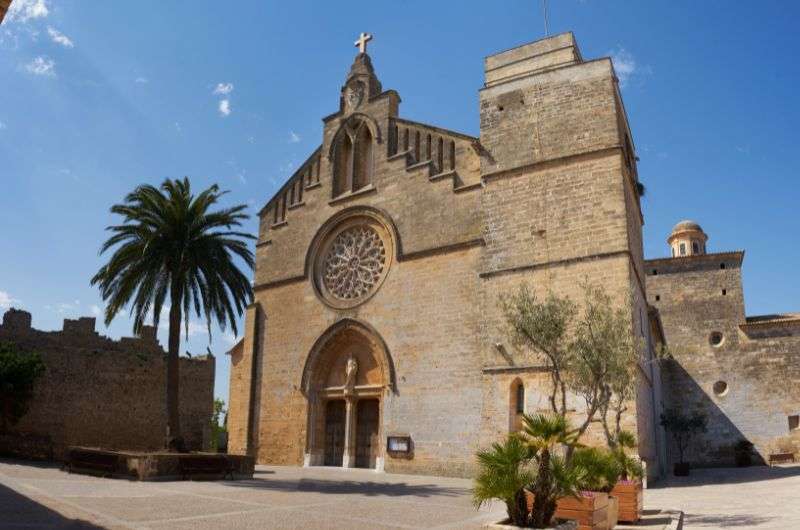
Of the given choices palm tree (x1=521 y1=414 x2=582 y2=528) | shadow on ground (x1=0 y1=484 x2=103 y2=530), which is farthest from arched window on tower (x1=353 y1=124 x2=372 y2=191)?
palm tree (x1=521 y1=414 x2=582 y2=528)

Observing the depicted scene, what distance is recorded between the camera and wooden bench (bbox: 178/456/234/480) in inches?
586

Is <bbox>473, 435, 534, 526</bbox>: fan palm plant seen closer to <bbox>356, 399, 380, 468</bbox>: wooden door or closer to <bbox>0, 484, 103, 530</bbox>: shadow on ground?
<bbox>0, 484, 103, 530</bbox>: shadow on ground

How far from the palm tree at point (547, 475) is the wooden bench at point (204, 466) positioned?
33.9ft

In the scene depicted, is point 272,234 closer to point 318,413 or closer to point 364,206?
point 364,206

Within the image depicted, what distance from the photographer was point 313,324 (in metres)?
22.7

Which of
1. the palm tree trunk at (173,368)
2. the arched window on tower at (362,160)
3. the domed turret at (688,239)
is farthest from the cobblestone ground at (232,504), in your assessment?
the domed turret at (688,239)

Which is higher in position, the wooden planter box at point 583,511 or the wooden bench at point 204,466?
the wooden planter box at point 583,511

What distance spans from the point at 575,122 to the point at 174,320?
41.8 ft

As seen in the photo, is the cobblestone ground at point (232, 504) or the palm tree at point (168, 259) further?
the palm tree at point (168, 259)

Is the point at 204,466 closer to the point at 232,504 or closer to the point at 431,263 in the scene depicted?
the point at 232,504

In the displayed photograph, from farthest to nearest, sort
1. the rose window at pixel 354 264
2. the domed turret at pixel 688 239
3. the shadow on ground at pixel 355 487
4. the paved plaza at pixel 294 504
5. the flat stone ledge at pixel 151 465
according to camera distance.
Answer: the domed turret at pixel 688 239 < the rose window at pixel 354 264 < the flat stone ledge at pixel 151 465 < the shadow on ground at pixel 355 487 < the paved plaza at pixel 294 504

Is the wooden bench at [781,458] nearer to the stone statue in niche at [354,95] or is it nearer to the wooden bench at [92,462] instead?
the stone statue in niche at [354,95]

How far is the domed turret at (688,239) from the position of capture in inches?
1575

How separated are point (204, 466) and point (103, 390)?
12460 millimetres
